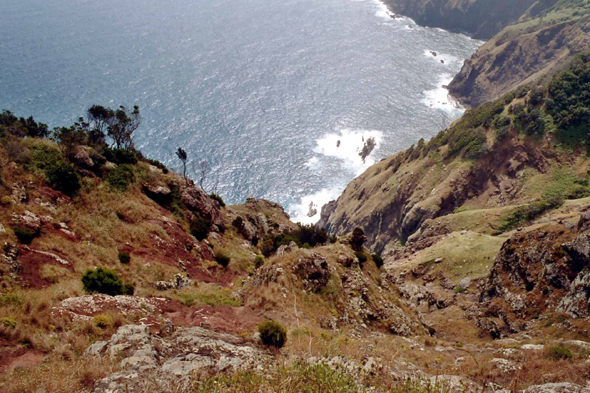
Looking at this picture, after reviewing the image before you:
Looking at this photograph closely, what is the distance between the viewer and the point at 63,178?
4028cm

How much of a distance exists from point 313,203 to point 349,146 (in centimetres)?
3918

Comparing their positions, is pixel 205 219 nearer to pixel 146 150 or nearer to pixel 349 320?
pixel 349 320

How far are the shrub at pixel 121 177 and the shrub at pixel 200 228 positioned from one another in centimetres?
1042

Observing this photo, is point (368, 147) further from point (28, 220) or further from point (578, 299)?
point (28, 220)

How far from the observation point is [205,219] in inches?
2173

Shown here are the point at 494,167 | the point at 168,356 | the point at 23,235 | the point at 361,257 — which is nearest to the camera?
the point at 168,356

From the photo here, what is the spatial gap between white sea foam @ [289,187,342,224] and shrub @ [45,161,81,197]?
103048mm

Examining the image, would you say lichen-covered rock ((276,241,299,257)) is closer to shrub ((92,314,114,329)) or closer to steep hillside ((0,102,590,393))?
steep hillside ((0,102,590,393))

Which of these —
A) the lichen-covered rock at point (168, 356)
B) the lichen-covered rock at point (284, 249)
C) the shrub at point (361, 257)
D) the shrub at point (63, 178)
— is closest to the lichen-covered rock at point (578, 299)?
the shrub at point (361, 257)

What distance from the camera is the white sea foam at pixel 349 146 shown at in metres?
164

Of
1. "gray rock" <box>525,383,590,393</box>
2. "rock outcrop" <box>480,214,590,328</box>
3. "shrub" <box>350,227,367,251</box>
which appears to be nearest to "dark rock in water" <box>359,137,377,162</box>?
"rock outcrop" <box>480,214,590,328</box>

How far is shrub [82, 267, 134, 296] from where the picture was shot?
2446 cm

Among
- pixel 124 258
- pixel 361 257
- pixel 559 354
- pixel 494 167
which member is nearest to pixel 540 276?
pixel 361 257

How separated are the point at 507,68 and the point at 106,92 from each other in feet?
712
